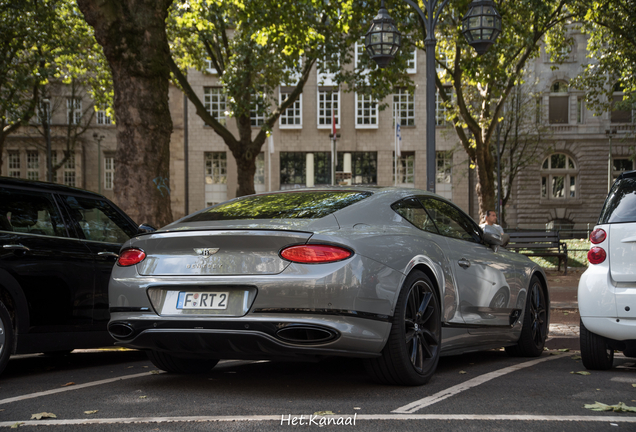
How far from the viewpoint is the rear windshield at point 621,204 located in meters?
5.66

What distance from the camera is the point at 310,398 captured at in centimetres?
454

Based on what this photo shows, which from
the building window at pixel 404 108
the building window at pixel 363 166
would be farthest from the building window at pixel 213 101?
the building window at pixel 404 108

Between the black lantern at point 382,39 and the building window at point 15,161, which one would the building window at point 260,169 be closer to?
the building window at point 15,161

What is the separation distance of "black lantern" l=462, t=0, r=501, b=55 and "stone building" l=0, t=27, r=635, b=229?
108ft

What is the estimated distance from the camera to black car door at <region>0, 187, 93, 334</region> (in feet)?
18.9

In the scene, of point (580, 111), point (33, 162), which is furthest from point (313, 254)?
point (33, 162)

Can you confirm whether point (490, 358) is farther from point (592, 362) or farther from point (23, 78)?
point (23, 78)

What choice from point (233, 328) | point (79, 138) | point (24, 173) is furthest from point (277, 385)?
point (24, 173)

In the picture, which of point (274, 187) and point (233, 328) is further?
point (274, 187)

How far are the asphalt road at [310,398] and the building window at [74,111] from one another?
41874 millimetres

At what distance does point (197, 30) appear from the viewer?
83.5 ft

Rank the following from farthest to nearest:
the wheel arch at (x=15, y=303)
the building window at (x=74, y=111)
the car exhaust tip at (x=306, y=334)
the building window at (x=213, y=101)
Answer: the building window at (x=213, y=101), the building window at (x=74, y=111), the wheel arch at (x=15, y=303), the car exhaust tip at (x=306, y=334)

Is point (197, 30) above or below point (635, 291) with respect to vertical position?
above

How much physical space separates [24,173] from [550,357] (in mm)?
46629
